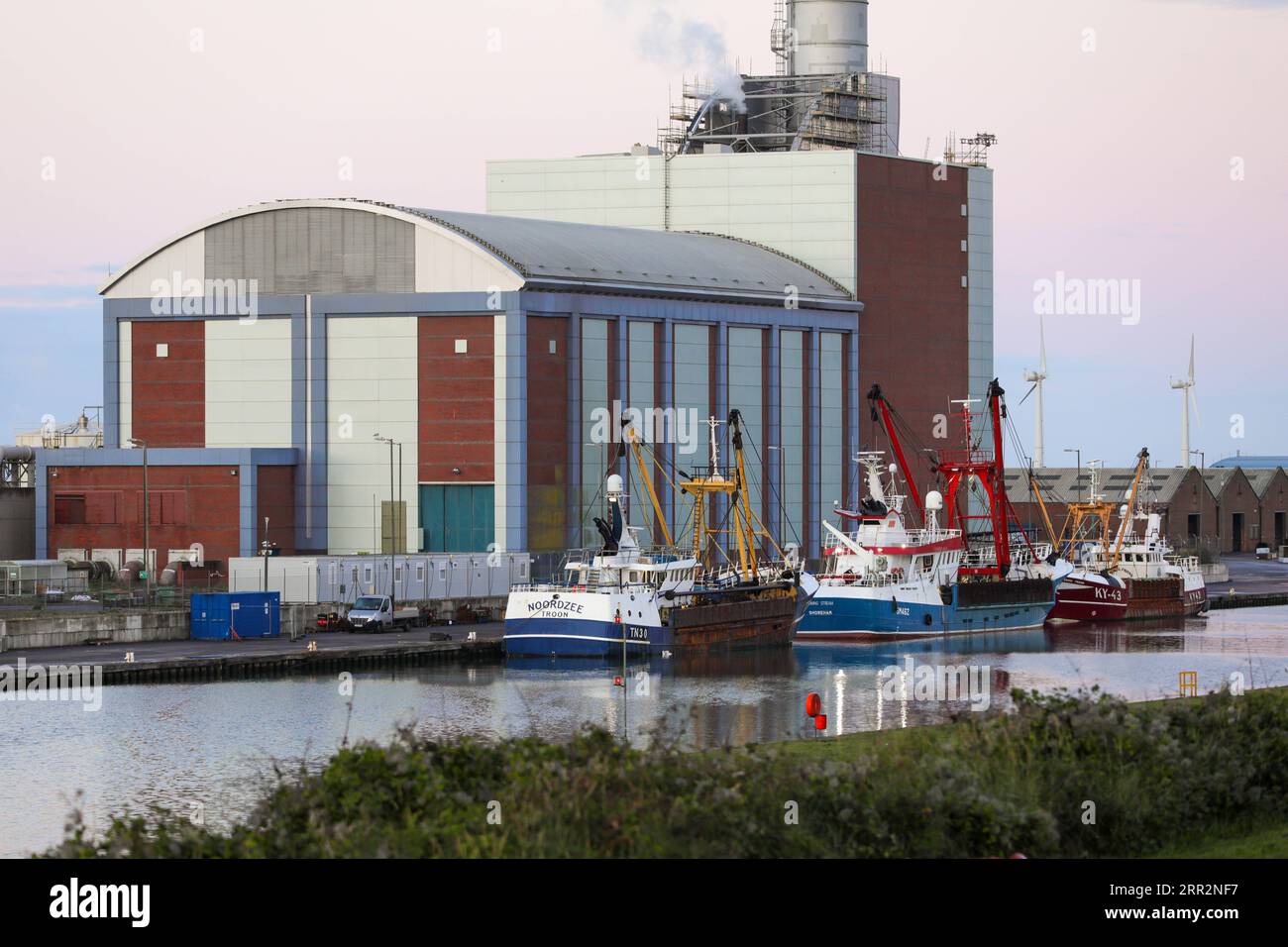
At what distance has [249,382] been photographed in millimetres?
109125

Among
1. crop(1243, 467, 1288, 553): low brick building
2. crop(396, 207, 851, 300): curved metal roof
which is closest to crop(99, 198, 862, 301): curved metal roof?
crop(396, 207, 851, 300): curved metal roof

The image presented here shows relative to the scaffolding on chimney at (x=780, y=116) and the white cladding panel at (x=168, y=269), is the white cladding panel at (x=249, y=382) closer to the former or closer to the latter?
the white cladding panel at (x=168, y=269)

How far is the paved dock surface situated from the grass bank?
40.6 m

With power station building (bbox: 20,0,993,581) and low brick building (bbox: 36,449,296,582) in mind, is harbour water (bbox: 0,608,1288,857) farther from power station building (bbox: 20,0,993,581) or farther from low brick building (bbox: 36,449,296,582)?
low brick building (bbox: 36,449,296,582)

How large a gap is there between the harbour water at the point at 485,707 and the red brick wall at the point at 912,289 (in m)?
39.0

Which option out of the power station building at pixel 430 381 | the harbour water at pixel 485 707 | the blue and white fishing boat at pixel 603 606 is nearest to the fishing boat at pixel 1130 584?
the power station building at pixel 430 381

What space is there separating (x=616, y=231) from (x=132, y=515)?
121ft

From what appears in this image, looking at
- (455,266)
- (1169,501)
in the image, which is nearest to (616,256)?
(455,266)

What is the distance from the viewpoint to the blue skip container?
268ft

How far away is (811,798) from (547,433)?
7939 cm

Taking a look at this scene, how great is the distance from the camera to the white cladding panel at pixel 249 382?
108625mm

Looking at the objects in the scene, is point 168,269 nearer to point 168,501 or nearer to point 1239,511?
point 168,501
